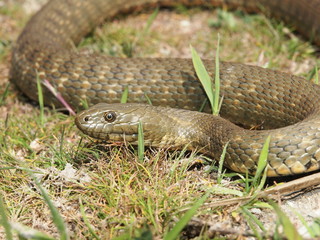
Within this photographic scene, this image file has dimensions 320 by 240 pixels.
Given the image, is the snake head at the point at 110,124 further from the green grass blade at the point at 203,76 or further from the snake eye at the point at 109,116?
the green grass blade at the point at 203,76

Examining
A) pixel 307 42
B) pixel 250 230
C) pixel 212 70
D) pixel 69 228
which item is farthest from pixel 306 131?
pixel 307 42

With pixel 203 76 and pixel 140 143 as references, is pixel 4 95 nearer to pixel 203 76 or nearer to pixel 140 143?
pixel 140 143

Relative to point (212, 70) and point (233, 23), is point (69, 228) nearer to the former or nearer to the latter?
point (212, 70)

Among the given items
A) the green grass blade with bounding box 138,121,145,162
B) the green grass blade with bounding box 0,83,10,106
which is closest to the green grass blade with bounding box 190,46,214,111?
the green grass blade with bounding box 138,121,145,162

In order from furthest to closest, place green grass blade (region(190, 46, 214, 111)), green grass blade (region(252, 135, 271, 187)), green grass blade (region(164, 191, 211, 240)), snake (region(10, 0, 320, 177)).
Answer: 1. green grass blade (region(190, 46, 214, 111))
2. snake (region(10, 0, 320, 177))
3. green grass blade (region(252, 135, 271, 187))
4. green grass blade (region(164, 191, 211, 240))

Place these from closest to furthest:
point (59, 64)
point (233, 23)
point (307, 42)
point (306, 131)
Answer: point (306, 131) < point (59, 64) < point (307, 42) < point (233, 23)

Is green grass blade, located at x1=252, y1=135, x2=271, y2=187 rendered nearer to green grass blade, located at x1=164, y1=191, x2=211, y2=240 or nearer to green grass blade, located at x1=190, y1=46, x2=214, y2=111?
green grass blade, located at x1=164, y1=191, x2=211, y2=240

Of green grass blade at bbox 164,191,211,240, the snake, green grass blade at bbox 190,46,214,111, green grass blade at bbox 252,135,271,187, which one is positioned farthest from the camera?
green grass blade at bbox 190,46,214,111

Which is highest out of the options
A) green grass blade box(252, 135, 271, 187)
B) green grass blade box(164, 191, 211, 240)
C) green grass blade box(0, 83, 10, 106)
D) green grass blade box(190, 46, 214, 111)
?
green grass blade box(190, 46, 214, 111)
